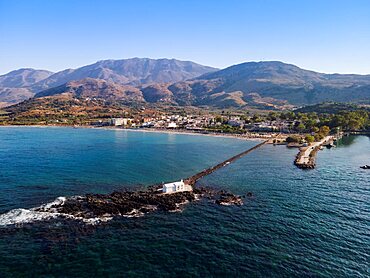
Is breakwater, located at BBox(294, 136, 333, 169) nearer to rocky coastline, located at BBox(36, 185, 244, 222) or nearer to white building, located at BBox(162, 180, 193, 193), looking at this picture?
rocky coastline, located at BBox(36, 185, 244, 222)

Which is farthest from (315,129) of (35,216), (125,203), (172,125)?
(35,216)

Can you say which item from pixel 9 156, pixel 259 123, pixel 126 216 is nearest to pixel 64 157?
pixel 9 156

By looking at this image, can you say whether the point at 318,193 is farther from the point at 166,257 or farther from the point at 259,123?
the point at 259,123

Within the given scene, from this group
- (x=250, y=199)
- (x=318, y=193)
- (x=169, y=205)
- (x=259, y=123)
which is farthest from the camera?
(x=259, y=123)

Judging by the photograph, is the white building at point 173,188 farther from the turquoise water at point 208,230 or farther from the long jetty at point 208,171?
the turquoise water at point 208,230

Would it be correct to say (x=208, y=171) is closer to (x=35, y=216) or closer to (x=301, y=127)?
(x=35, y=216)

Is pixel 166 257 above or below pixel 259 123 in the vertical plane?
below

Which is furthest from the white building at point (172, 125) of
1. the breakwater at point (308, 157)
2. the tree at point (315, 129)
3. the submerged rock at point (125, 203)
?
the submerged rock at point (125, 203)

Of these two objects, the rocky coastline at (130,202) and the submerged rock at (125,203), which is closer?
the submerged rock at (125,203)

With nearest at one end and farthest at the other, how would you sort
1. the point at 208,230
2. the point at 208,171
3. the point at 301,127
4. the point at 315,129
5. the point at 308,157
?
the point at 208,230, the point at 208,171, the point at 308,157, the point at 315,129, the point at 301,127
